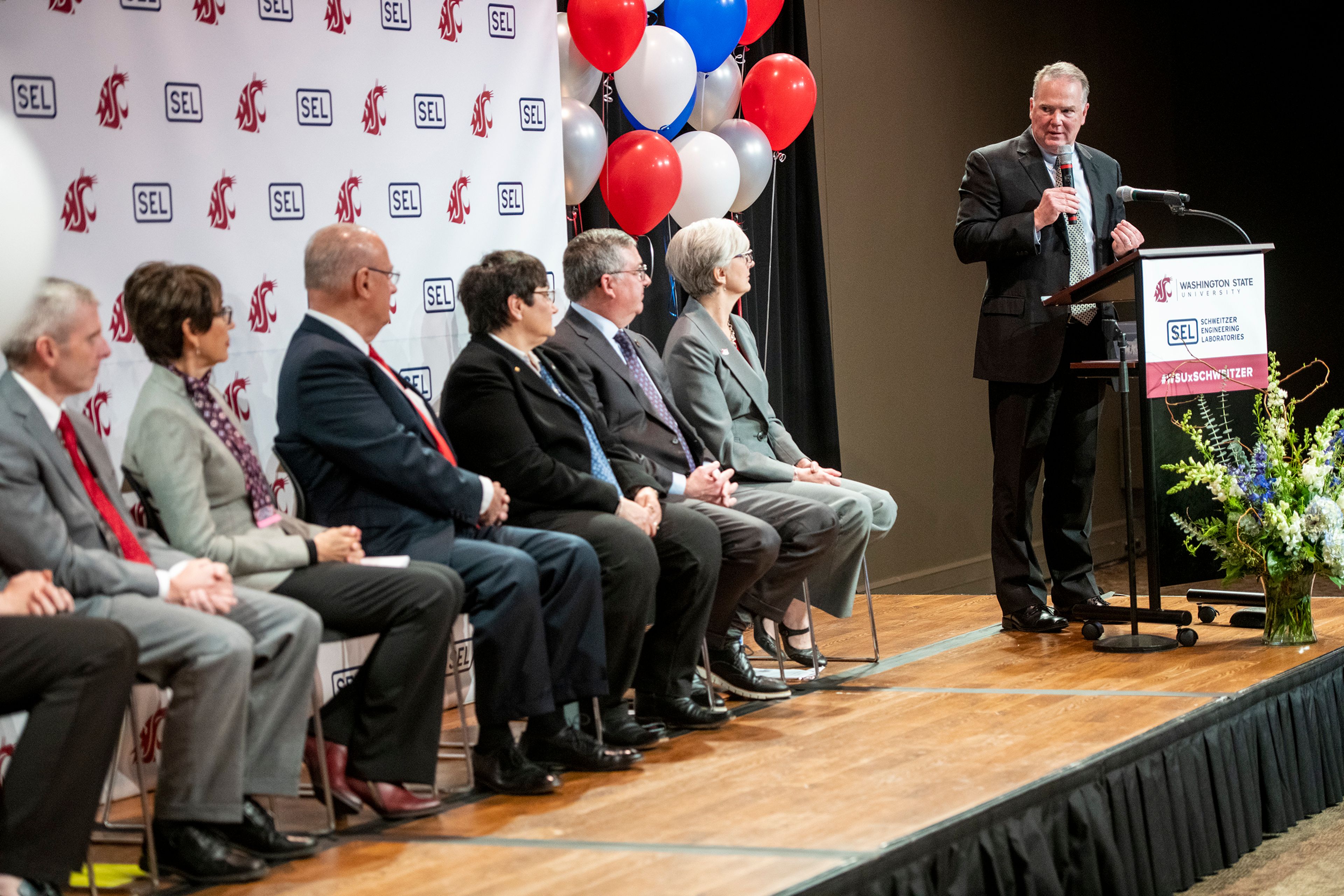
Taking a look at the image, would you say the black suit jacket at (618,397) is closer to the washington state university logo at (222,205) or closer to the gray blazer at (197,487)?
the washington state university logo at (222,205)

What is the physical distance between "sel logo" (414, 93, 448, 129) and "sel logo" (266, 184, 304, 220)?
19.0 inches

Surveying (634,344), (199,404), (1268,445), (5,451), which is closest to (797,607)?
(634,344)

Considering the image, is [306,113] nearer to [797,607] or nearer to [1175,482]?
[797,607]

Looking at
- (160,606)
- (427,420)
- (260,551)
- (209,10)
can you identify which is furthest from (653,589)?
(209,10)

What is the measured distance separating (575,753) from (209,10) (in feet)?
6.57

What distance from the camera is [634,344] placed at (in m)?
4.29

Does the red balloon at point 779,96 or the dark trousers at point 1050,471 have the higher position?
the red balloon at point 779,96

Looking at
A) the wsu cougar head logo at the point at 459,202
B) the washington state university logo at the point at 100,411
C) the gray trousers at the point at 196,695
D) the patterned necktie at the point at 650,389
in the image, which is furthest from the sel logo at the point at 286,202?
the gray trousers at the point at 196,695

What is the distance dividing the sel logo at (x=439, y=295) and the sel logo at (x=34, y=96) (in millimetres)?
1169

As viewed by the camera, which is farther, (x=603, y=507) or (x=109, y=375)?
(x=603, y=507)

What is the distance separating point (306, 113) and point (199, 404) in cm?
112

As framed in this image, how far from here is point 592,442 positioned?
3912 millimetres

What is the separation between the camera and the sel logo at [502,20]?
4.43 metres

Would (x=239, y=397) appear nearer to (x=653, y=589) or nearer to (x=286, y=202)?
(x=286, y=202)
